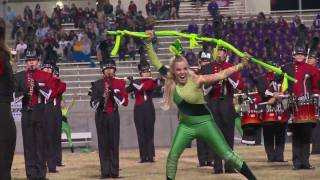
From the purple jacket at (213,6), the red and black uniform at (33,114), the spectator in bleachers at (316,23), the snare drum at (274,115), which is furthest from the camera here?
the purple jacket at (213,6)

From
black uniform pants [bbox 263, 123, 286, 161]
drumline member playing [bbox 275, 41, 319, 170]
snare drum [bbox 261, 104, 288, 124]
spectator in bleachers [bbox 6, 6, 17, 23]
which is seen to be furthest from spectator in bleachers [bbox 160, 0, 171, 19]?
drumline member playing [bbox 275, 41, 319, 170]

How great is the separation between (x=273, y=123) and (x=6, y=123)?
31.6 feet

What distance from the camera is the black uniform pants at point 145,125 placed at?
19.7 metres

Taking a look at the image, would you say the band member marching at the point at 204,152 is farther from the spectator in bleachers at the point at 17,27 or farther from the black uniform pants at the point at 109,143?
the spectator in bleachers at the point at 17,27

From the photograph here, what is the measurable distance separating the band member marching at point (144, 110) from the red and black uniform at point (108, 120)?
12.5 feet

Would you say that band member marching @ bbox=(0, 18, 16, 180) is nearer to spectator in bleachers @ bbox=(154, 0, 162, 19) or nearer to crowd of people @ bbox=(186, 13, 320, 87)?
crowd of people @ bbox=(186, 13, 320, 87)

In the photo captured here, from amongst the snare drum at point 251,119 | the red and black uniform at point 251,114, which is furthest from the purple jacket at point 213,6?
the snare drum at point 251,119

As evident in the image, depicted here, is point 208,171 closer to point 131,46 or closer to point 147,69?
point 147,69

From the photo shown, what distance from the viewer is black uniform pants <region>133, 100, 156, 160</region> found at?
19.7m

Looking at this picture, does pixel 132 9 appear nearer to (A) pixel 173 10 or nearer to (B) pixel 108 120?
(A) pixel 173 10

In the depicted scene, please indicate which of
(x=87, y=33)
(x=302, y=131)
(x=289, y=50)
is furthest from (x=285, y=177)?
(x=87, y=33)

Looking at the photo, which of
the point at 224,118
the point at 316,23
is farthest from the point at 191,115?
the point at 316,23

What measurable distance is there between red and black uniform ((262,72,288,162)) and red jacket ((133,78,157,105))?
112 inches

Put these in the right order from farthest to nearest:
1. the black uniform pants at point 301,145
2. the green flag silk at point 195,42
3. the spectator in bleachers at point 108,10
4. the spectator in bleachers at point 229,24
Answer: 1. the spectator in bleachers at point 108,10
2. the spectator in bleachers at point 229,24
3. the black uniform pants at point 301,145
4. the green flag silk at point 195,42
